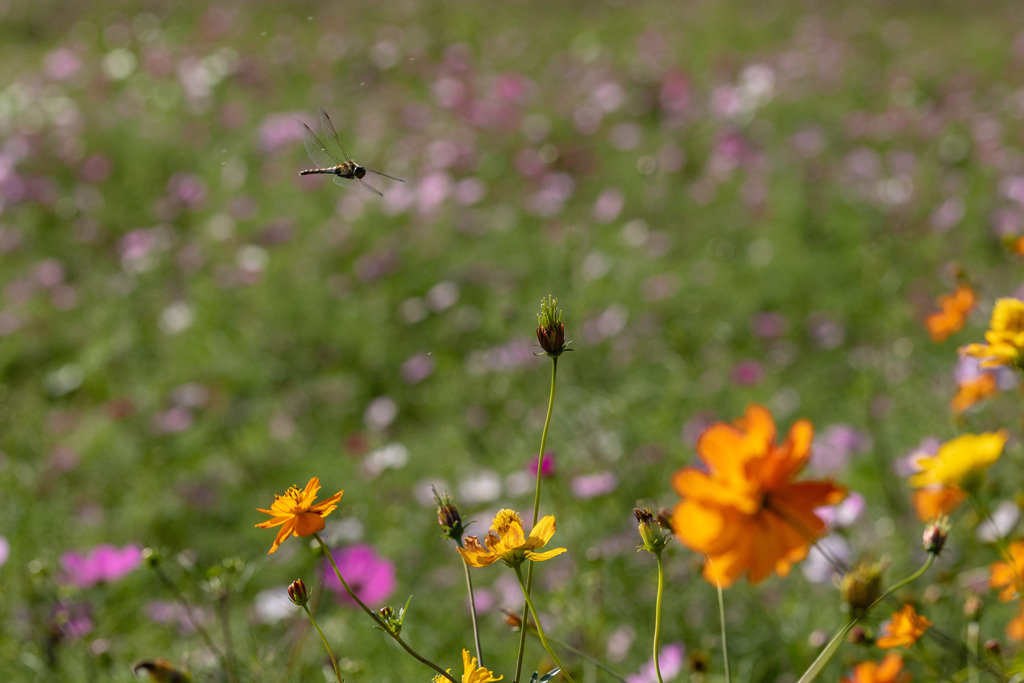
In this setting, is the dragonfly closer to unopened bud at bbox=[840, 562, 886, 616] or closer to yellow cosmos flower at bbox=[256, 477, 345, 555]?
yellow cosmos flower at bbox=[256, 477, 345, 555]

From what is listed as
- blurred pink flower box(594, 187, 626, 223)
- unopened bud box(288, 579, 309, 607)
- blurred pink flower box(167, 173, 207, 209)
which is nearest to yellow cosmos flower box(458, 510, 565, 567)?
unopened bud box(288, 579, 309, 607)

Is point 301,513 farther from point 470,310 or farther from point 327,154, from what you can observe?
point 470,310

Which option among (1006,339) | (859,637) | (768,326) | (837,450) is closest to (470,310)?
(768,326)

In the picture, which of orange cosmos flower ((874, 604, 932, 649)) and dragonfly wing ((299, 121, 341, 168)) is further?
dragonfly wing ((299, 121, 341, 168))

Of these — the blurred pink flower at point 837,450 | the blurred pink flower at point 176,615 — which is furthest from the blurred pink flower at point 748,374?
the blurred pink flower at point 176,615

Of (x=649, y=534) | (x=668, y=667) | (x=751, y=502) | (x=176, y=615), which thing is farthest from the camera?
(x=176, y=615)

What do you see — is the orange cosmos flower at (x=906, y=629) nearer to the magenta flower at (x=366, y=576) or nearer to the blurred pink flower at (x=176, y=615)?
the magenta flower at (x=366, y=576)
